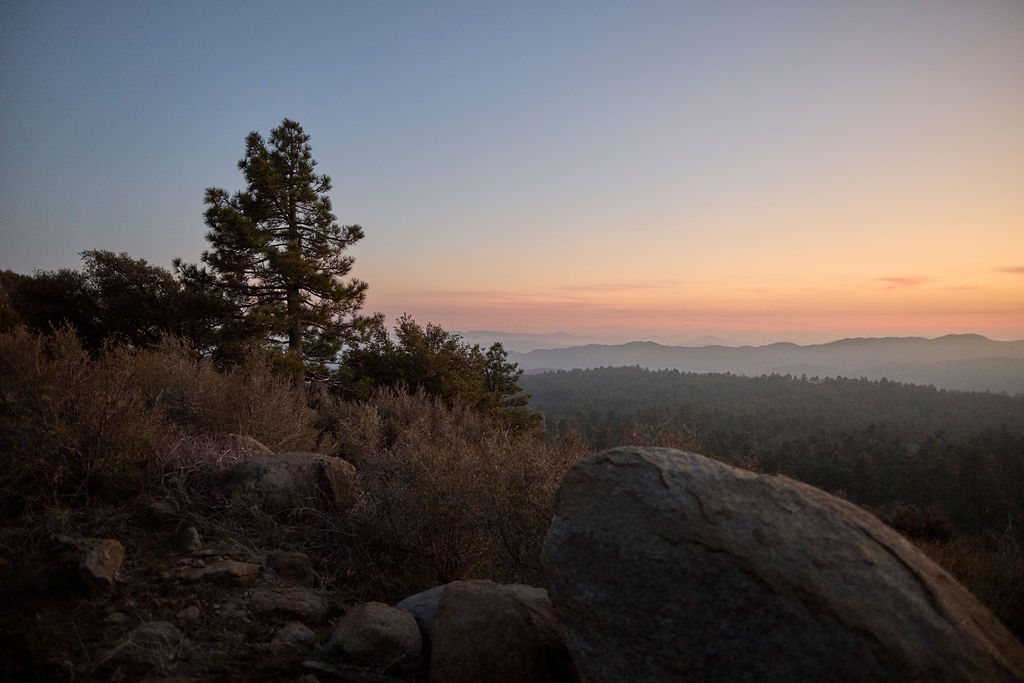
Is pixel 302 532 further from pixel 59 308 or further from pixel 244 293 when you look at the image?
pixel 59 308

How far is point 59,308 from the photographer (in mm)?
15492

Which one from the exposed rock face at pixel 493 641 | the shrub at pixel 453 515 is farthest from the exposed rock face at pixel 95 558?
the exposed rock face at pixel 493 641

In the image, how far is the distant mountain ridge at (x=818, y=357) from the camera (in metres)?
131

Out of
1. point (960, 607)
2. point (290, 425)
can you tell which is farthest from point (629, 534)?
point (290, 425)

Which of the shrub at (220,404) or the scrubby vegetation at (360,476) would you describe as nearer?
the scrubby vegetation at (360,476)

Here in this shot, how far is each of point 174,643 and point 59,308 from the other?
58.7ft

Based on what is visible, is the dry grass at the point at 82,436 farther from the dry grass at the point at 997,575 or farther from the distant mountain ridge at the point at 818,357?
the distant mountain ridge at the point at 818,357

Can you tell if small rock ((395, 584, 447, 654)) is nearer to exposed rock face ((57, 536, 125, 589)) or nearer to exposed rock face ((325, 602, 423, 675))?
exposed rock face ((325, 602, 423, 675))

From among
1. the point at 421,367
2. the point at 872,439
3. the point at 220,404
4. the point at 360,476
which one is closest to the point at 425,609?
the point at 360,476

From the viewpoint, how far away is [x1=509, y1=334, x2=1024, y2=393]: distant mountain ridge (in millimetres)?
131438

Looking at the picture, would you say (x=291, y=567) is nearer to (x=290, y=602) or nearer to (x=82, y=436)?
(x=290, y=602)

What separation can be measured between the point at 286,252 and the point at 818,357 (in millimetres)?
193828

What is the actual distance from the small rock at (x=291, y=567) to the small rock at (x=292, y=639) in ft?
2.14

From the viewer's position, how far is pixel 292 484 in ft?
16.2
